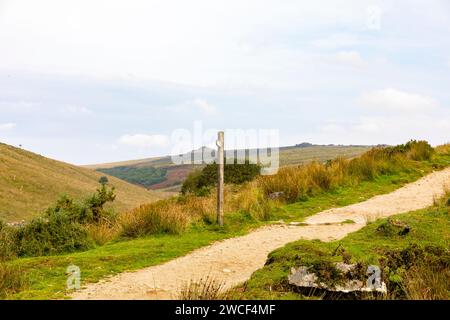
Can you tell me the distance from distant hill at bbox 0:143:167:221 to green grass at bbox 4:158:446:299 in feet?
60.3

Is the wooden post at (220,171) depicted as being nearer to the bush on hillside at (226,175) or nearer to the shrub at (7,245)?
the shrub at (7,245)

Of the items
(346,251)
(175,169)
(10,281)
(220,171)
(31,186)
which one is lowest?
(175,169)

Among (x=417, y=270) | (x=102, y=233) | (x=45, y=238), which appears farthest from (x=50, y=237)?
(x=417, y=270)

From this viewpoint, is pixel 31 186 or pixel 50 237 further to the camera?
pixel 31 186

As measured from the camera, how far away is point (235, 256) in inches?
388

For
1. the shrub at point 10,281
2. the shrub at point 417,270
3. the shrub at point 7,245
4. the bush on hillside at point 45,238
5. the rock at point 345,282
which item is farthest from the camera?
the bush on hillside at point 45,238

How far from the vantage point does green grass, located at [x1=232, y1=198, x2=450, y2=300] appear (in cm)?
666

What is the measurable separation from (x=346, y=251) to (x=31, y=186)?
4501cm

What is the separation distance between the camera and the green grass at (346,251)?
666 centimetres

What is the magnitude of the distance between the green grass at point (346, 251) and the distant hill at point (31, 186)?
23128 mm

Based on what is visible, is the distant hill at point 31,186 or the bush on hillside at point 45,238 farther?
the distant hill at point 31,186

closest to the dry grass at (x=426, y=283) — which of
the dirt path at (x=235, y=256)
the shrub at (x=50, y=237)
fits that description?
the dirt path at (x=235, y=256)

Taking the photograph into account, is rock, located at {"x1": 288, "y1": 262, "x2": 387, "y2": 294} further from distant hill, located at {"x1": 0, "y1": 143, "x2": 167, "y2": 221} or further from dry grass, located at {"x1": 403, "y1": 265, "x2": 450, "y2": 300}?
distant hill, located at {"x1": 0, "y1": 143, "x2": 167, "y2": 221}

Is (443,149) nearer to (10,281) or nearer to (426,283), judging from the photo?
(426,283)
